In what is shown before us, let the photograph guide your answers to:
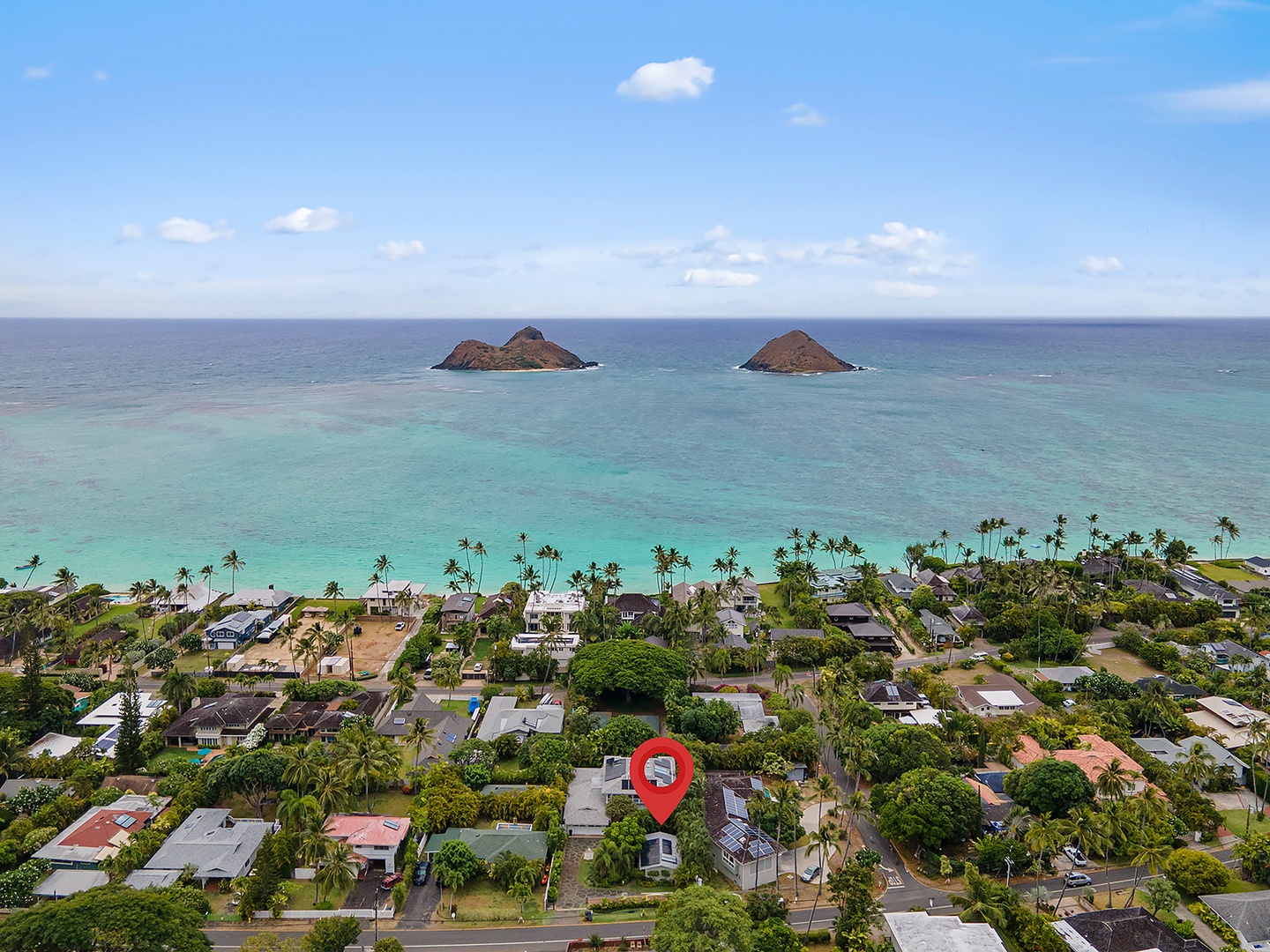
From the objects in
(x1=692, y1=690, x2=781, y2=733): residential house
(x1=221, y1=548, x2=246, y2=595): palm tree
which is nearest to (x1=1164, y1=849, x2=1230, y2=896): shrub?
(x1=692, y1=690, x2=781, y2=733): residential house

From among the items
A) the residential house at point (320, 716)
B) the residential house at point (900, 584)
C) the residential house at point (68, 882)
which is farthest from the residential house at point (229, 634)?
the residential house at point (900, 584)

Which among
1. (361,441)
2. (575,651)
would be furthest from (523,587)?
(361,441)

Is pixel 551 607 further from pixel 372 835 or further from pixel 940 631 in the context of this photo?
pixel 940 631

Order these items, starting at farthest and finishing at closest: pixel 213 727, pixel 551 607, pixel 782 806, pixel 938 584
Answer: pixel 938 584, pixel 551 607, pixel 213 727, pixel 782 806

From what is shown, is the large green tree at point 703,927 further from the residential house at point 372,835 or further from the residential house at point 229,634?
the residential house at point 229,634

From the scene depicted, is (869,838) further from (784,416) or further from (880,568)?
(784,416)

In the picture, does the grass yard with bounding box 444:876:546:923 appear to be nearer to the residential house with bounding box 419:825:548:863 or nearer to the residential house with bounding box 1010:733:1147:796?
the residential house with bounding box 419:825:548:863

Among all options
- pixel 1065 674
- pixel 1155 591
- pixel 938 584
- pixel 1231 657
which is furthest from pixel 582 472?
pixel 1231 657
